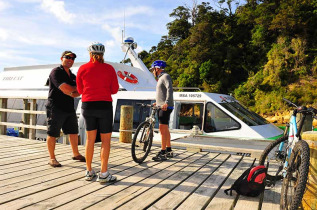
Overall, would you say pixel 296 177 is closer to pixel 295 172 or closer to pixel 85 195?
pixel 295 172

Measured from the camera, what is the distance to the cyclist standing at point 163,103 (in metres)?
5.30

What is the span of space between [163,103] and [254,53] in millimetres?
39973

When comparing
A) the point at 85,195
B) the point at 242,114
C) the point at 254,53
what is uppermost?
the point at 254,53

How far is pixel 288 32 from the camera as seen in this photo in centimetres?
3509

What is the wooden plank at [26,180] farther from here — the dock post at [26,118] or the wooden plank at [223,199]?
the dock post at [26,118]

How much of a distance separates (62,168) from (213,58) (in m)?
40.9

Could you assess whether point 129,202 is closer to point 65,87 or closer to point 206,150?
point 65,87

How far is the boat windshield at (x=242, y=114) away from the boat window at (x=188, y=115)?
86 centimetres

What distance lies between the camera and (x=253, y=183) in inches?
129

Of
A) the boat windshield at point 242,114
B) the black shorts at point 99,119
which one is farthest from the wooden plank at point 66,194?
the boat windshield at point 242,114

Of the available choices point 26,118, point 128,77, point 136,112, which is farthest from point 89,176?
point 128,77

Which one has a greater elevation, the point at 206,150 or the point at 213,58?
the point at 213,58

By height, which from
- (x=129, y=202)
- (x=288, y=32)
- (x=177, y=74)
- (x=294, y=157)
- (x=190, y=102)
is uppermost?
(x=288, y=32)

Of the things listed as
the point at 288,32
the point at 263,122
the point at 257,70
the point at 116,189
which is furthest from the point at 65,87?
the point at 257,70
